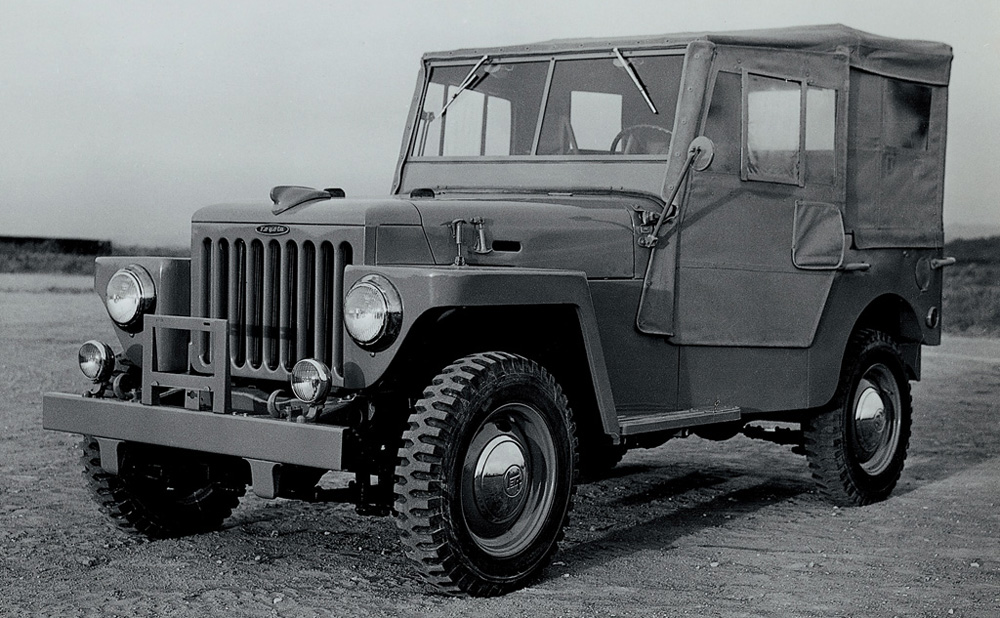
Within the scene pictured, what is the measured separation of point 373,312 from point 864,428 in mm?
3725

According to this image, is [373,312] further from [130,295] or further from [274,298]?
[130,295]

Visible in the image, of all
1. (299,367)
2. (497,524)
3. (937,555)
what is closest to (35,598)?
(299,367)

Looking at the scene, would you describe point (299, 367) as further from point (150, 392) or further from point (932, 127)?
point (932, 127)

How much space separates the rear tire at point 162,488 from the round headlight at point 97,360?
12.6 inches

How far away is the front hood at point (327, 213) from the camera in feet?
16.6

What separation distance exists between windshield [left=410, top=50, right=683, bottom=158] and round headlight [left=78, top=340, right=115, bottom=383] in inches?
88.2

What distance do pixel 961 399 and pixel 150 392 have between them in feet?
31.5

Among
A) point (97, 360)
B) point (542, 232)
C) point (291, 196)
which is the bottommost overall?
point (97, 360)

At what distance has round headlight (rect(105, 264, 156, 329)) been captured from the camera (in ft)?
18.4

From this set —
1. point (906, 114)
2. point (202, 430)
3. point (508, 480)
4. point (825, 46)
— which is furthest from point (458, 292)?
point (906, 114)

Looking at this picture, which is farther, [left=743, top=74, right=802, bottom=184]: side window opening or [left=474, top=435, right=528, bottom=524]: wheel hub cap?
Result: [left=743, top=74, right=802, bottom=184]: side window opening

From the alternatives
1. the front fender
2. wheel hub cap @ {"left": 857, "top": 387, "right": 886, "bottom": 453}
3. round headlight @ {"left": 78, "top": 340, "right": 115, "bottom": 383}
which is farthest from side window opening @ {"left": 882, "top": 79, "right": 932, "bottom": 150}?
round headlight @ {"left": 78, "top": 340, "right": 115, "bottom": 383}

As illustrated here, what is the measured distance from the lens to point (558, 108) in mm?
6590

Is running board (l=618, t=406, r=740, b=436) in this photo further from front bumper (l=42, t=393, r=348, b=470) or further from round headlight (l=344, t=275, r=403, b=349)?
front bumper (l=42, t=393, r=348, b=470)
